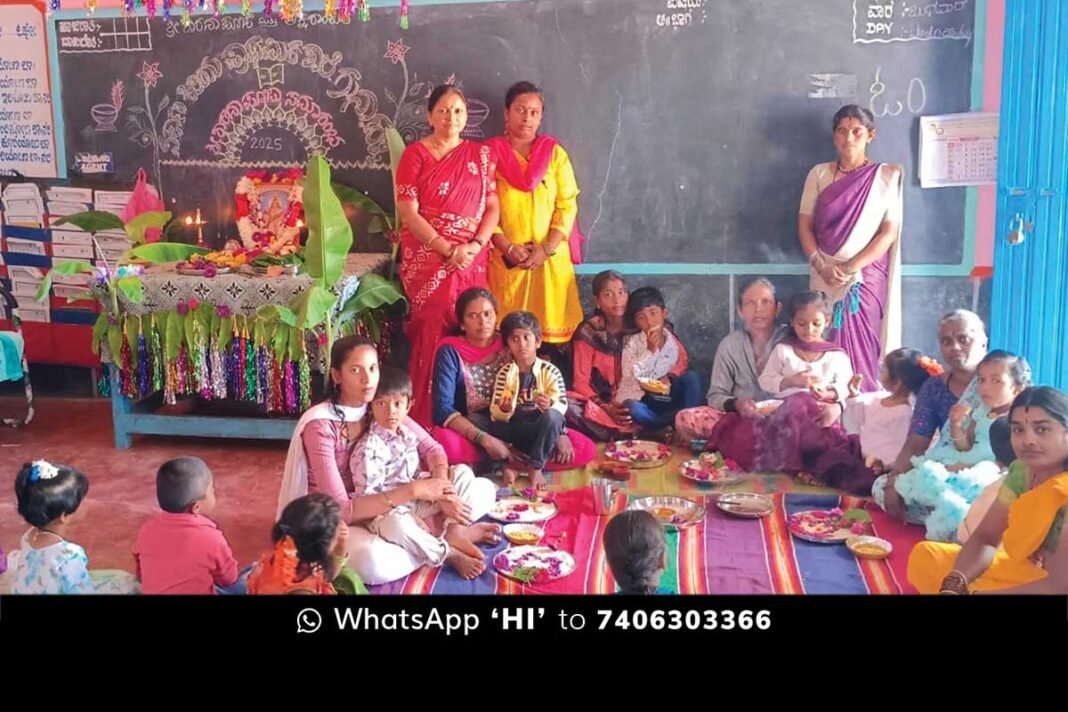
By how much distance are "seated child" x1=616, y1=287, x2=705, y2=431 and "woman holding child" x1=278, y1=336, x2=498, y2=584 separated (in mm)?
1676

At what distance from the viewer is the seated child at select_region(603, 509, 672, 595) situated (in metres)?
2.92

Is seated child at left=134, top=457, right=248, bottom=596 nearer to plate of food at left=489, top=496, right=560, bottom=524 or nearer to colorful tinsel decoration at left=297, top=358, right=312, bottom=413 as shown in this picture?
plate of food at left=489, top=496, right=560, bottom=524

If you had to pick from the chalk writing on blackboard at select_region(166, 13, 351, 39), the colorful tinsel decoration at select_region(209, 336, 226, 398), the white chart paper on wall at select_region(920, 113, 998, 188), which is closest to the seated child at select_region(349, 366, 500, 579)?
the colorful tinsel decoration at select_region(209, 336, 226, 398)

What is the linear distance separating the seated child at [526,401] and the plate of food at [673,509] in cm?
55

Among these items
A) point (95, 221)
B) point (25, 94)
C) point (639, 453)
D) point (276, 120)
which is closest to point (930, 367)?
point (639, 453)

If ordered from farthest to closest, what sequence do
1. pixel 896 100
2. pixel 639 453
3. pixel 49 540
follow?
1. pixel 896 100
2. pixel 639 453
3. pixel 49 540

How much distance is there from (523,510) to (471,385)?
0.78 m

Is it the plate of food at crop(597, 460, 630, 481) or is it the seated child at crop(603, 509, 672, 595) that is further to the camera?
the plate of food at crop(597, 460, 630, 481)

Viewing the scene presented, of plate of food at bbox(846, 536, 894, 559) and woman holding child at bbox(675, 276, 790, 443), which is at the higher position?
woman holding child at bbox(675, 276, 790, 443)

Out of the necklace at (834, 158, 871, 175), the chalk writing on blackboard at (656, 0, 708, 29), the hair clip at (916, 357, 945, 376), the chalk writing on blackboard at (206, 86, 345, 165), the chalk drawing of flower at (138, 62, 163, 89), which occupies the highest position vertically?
the chalk writing on blackboard at (656, 0, 708, 29)

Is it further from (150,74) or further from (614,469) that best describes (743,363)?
(150,74)

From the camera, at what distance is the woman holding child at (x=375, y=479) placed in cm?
370

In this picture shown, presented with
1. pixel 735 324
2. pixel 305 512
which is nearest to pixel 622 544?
pixel 305 512

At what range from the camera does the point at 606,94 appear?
5848 millimetres
